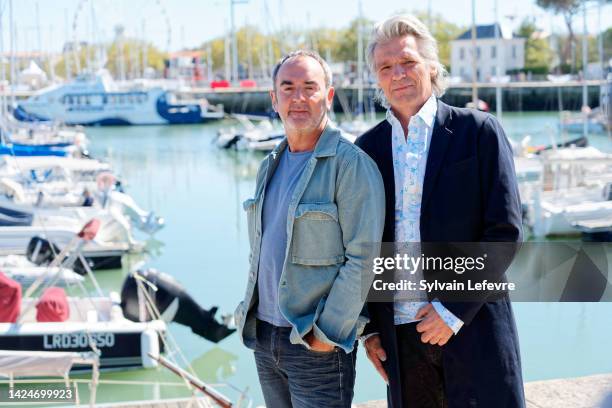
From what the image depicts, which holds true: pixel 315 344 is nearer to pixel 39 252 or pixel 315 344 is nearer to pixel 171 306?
pixel 171 306

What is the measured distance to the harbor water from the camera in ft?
30.0

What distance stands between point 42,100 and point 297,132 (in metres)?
58.1

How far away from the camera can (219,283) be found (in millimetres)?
14227

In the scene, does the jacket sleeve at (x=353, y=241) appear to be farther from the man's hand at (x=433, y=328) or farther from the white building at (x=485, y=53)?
the white building at (x=485, y=53)

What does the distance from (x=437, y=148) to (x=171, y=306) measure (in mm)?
7134

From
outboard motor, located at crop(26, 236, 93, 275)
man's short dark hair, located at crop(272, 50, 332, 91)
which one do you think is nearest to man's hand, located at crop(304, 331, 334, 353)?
man's short dark hair, located at crop(272, 50, 332, 91)

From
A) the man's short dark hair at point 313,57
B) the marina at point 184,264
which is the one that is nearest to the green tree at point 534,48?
the marina at point 184,264

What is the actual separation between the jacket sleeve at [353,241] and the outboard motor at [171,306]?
264 inches

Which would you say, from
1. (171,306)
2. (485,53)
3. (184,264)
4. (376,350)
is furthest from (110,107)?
(376,350)

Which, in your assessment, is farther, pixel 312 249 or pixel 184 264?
pixel 184 264

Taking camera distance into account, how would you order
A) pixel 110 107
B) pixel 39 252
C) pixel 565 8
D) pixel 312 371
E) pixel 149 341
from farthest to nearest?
pixel 565 8 → pixel 110 107 → pixel 39 252 → pixel 149 341 → pixel 312 371

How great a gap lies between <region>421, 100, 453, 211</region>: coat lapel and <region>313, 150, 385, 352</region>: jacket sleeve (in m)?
0.14

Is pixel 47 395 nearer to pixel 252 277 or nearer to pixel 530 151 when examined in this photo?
pixel 252 277

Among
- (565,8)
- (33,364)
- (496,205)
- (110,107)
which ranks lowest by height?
(33,364)
